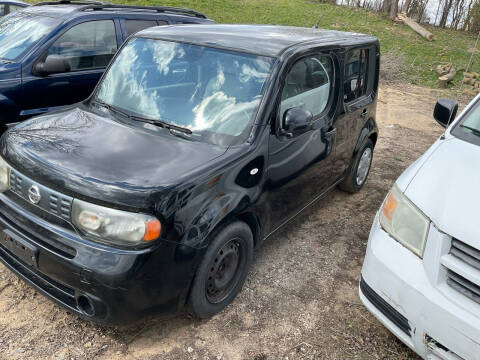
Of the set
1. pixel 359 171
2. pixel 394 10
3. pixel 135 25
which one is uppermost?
pixel 394 10

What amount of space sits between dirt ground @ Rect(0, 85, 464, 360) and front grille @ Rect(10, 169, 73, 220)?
794mm

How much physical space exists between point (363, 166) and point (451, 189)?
106 inches

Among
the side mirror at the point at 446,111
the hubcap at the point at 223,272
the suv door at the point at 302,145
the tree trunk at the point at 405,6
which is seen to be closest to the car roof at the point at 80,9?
the suv door at the point at 302,145

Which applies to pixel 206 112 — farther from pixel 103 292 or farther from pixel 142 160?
pixel 103 292

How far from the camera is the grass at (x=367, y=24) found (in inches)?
532

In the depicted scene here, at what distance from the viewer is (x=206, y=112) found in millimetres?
2939

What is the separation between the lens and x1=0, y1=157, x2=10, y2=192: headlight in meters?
2.66

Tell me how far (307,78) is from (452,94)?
920 cm

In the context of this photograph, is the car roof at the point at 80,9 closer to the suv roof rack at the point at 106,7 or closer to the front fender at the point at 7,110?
the suv roof rack at the point at 106,7

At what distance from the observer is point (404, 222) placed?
7.93 feet

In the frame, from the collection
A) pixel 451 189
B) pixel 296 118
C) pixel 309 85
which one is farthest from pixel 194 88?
pixel 451 189

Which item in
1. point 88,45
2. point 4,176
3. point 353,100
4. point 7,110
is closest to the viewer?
point 4,176

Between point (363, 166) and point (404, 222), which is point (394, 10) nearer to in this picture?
point (363, 166)

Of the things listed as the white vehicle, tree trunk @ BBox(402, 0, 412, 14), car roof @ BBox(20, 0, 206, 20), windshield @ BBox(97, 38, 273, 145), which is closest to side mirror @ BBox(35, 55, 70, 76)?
car roof @ BBox(20, 0, 206, 20)
